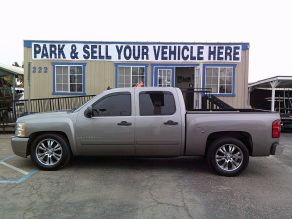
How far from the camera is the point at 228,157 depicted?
6.16 m

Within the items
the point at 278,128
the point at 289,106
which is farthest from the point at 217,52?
the point at 278,128

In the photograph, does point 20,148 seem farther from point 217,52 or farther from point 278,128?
point 217,52

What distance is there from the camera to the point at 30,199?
4703 millimetres

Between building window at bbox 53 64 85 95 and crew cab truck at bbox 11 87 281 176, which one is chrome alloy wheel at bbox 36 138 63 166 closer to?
crew cab truck at bbox 11 87 281 176

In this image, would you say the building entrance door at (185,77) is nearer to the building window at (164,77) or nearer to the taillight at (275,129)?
the building window at (164,77)

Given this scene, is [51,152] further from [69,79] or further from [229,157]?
[69,79]

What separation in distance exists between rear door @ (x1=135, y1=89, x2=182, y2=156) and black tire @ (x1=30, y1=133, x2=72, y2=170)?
1.52 meters

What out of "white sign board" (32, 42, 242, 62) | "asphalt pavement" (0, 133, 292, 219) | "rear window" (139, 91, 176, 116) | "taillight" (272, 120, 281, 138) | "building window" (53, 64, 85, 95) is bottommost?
"asphalt pavement" (0, 133, 292, 219)

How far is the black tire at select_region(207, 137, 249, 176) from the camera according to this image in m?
6.11

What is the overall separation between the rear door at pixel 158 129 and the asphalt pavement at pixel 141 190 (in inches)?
20.0

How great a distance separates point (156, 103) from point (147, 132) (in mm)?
649

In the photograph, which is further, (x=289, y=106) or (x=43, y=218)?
(x=289, y=106)

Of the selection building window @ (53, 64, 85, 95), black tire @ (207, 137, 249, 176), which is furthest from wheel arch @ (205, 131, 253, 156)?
building window @ (53, 64, 85, 95)

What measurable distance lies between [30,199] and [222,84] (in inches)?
487
